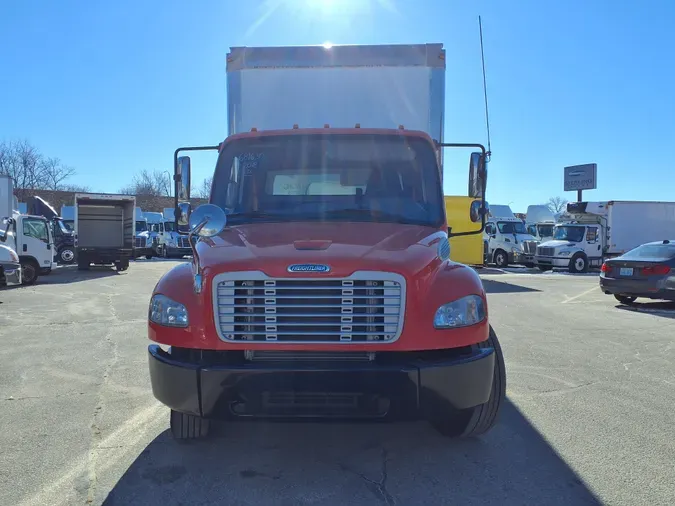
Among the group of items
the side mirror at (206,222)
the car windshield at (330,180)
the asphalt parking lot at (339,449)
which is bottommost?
the asphalt parking lot at (339,449)

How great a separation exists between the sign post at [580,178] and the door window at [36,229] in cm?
3848

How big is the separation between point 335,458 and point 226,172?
8.03ft

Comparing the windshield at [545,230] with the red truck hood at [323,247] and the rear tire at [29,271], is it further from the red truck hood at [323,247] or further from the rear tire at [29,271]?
the red truck hood at [323,247]

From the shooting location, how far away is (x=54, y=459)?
3721mm

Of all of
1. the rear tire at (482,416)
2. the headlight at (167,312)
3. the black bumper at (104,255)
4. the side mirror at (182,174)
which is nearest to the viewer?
the headlight at (167,312)

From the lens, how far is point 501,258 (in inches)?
1038

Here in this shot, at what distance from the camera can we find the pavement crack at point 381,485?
3178mm

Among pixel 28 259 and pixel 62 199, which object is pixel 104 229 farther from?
pixel 62 199

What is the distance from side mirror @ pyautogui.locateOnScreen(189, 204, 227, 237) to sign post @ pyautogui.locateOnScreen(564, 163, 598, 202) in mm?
44554

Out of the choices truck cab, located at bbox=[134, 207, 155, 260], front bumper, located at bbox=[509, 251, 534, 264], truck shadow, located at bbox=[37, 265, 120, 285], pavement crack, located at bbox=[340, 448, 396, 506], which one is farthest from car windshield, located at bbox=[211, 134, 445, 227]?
truck cab, located at bbox=[134, 207, 155, 260]

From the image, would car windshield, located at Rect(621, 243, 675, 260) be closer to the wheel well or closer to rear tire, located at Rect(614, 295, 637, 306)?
rear tire, located at Rect(614, 295, 637, 306)

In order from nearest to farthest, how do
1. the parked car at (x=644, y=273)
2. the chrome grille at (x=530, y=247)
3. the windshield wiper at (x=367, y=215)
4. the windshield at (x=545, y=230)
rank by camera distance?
the windshield wiper at (x=367, y=215) → the parked car at (x=644, y=273) → the chrome grille at (x=530, y=247) → the windshield at (x=545, y=230)

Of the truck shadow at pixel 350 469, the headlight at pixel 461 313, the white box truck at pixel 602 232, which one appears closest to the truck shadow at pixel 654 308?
the truck shadow at pixel 350 469

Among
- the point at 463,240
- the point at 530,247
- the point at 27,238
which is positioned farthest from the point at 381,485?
the point at 530,247
